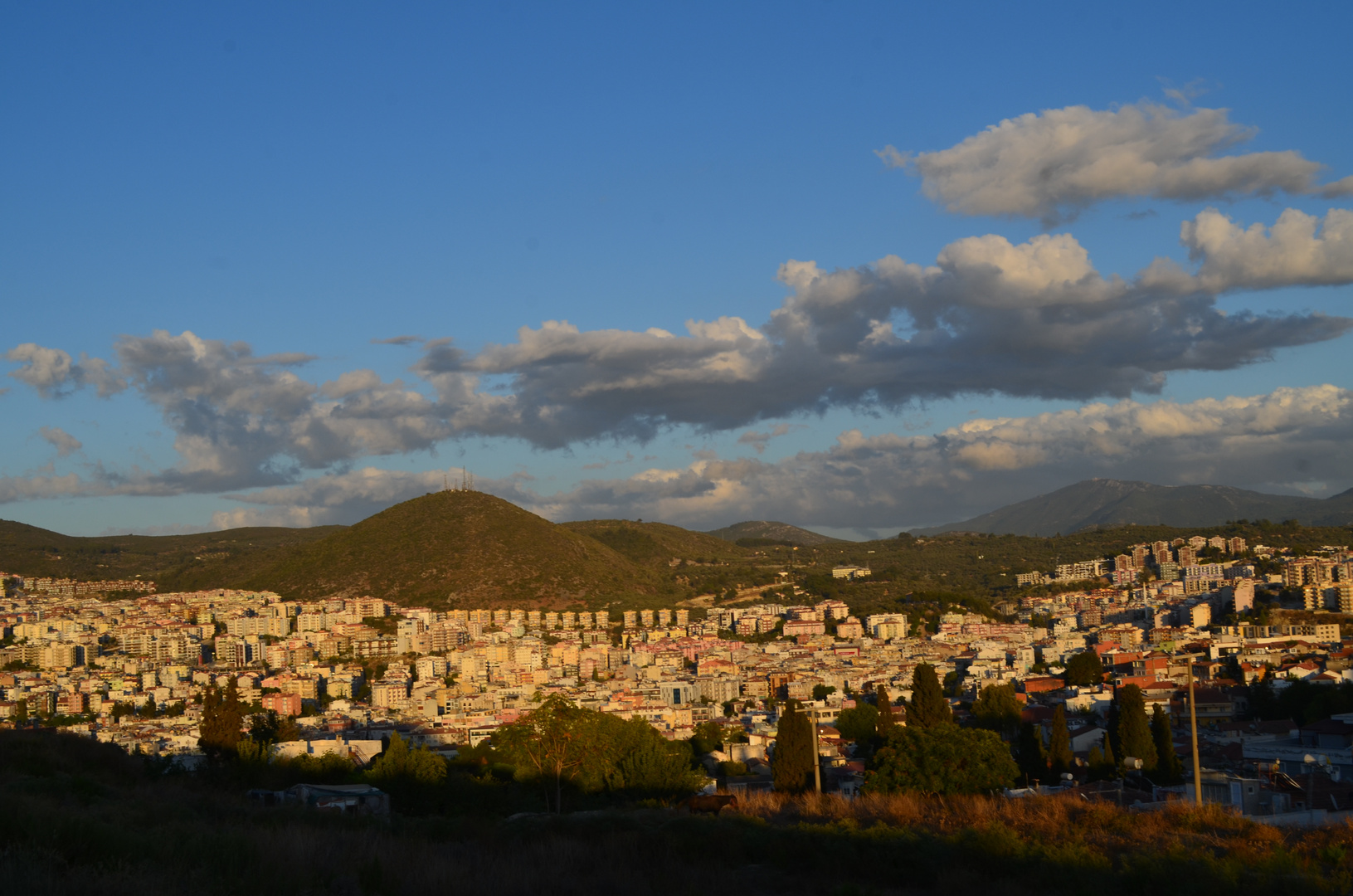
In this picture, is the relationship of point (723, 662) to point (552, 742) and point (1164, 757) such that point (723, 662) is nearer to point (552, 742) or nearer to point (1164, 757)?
point (1164, 757)

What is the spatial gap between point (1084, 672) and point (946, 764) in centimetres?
3507

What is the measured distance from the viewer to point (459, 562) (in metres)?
94.6

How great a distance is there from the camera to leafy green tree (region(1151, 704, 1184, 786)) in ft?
72.9

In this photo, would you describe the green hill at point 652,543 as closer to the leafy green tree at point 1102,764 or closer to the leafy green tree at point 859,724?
the leafy green tree at point 859,724

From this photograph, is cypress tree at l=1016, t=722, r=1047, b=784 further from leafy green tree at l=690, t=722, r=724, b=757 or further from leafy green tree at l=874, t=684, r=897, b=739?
leafy green tree at l=690, t=722, r=724, b=757

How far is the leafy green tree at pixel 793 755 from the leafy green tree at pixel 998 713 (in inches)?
473

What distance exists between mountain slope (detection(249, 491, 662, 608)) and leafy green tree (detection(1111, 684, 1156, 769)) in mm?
69447

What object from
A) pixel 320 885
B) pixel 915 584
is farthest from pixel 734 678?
pixel 320 885

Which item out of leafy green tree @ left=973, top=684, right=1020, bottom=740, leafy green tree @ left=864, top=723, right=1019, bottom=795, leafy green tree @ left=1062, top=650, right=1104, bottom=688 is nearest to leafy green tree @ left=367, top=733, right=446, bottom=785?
leafy green tree @ left=864, top=723, right=1019, bottom=795

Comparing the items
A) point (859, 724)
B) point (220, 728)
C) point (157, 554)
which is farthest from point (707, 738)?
point (157, 554)

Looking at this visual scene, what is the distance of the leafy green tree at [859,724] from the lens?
35.8 m

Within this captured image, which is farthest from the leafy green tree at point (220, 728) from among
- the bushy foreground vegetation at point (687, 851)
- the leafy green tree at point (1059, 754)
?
the leafy green tree at point (1059, 754)

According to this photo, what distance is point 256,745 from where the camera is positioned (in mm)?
20406

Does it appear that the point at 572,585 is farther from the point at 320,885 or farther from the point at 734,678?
the point at 320,885
